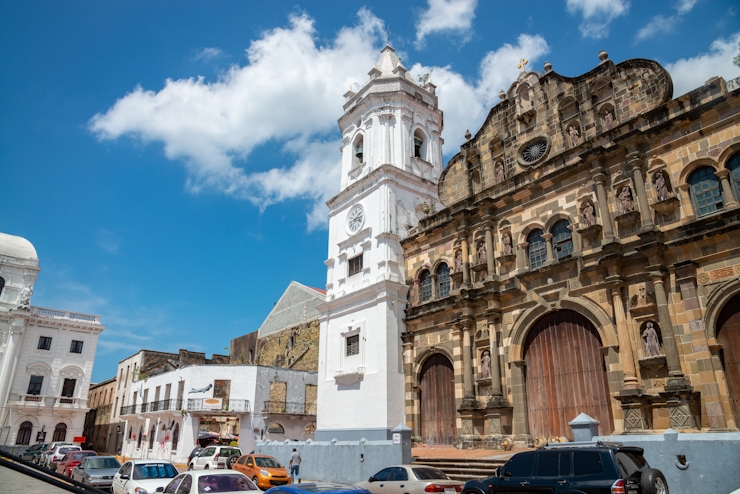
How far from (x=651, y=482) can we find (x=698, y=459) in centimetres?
344

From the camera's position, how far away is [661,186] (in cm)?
1572

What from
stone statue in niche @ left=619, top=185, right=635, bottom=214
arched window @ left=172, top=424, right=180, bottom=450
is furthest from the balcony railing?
stone statue in niche @ left=619, top=185, right=635, bottom=214

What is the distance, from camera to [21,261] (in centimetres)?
4778

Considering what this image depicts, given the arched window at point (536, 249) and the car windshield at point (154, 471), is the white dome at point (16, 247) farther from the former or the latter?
the arched window at point (536, 249)

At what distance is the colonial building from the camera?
14.2 metres

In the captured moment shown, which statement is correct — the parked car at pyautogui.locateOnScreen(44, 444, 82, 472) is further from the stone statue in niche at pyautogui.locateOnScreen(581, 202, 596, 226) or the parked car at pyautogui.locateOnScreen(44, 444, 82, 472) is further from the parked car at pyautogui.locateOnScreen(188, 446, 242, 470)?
the stone statue in niche at pyautogui.locateOnScreen(581, 202, 596, 226)

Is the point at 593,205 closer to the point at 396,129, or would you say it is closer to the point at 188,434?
the point at 396,129

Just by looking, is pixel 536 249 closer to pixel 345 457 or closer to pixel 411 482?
pixel 345 457

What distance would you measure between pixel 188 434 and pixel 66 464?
14071 mm

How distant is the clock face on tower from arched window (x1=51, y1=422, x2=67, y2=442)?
115 feet

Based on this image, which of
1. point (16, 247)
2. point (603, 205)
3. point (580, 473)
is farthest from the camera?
point (16, 247)

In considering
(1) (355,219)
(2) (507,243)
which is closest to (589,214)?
(2) (507,243)

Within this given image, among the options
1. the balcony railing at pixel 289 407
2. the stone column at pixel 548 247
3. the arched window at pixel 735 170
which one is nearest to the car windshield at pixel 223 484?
the stone column at pixel 548 247

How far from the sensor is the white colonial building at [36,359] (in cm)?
4303
